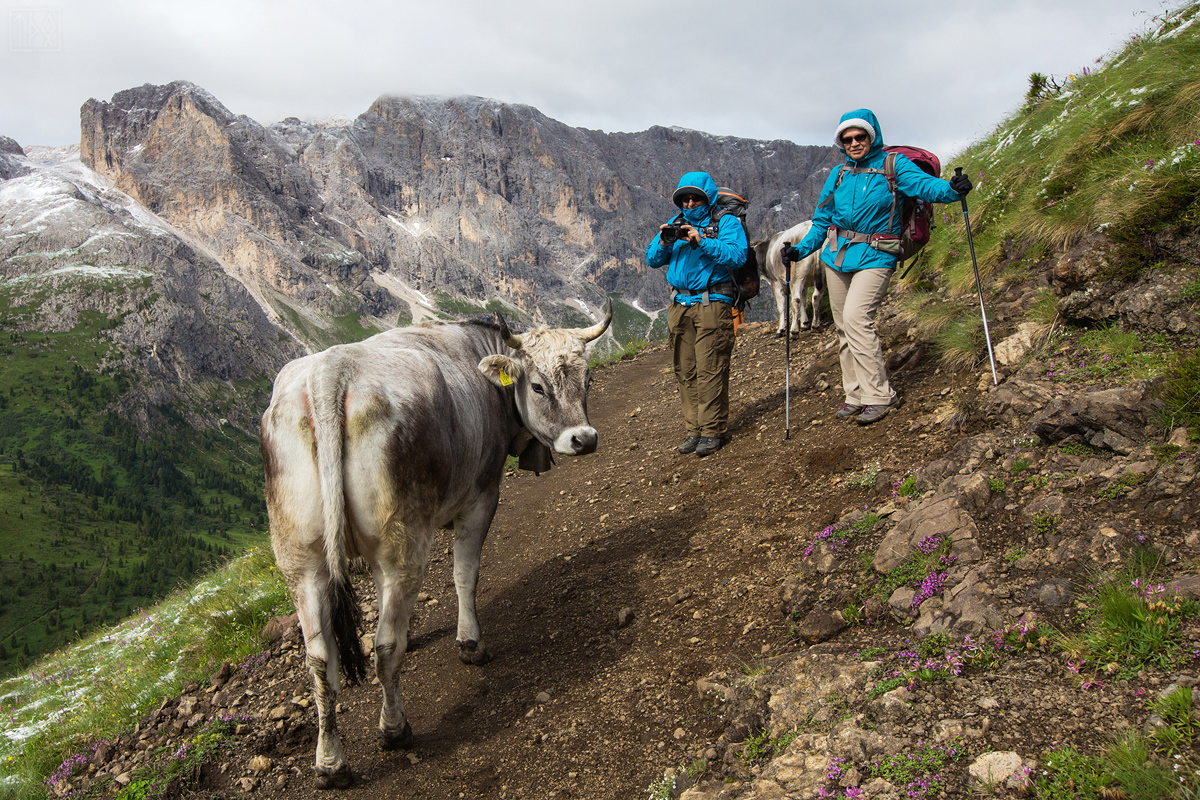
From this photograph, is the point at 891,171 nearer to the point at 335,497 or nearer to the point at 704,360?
the point at 704,360

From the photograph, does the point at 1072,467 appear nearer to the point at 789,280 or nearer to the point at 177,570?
the point at 789,280

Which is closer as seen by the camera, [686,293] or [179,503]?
[686,293]

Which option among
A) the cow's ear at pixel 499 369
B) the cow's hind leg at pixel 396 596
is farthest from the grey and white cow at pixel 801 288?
the cow's hind leg at pixel 396 596

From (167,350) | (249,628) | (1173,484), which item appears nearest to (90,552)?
(167,350)

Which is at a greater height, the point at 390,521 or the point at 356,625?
the point at 390,521

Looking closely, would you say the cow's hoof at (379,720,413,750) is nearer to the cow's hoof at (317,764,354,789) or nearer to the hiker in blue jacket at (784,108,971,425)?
the cow's hoof at (317,764,354,789)

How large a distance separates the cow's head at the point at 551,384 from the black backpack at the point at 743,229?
3103mm

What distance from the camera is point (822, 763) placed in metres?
3.10

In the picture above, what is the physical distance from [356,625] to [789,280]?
12.4 metres

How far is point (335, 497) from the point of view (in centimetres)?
401

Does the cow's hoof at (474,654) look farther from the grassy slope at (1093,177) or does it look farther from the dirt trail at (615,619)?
the grassy slope at (1093,177)

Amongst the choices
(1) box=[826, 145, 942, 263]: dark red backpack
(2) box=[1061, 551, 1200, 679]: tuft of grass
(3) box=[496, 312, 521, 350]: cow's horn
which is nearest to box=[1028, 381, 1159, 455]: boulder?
(2) box=[1061, 551, 1200, 679]: tuft of grass

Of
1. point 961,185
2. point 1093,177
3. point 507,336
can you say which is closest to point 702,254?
point 961,185

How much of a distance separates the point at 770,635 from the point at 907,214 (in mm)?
5060
